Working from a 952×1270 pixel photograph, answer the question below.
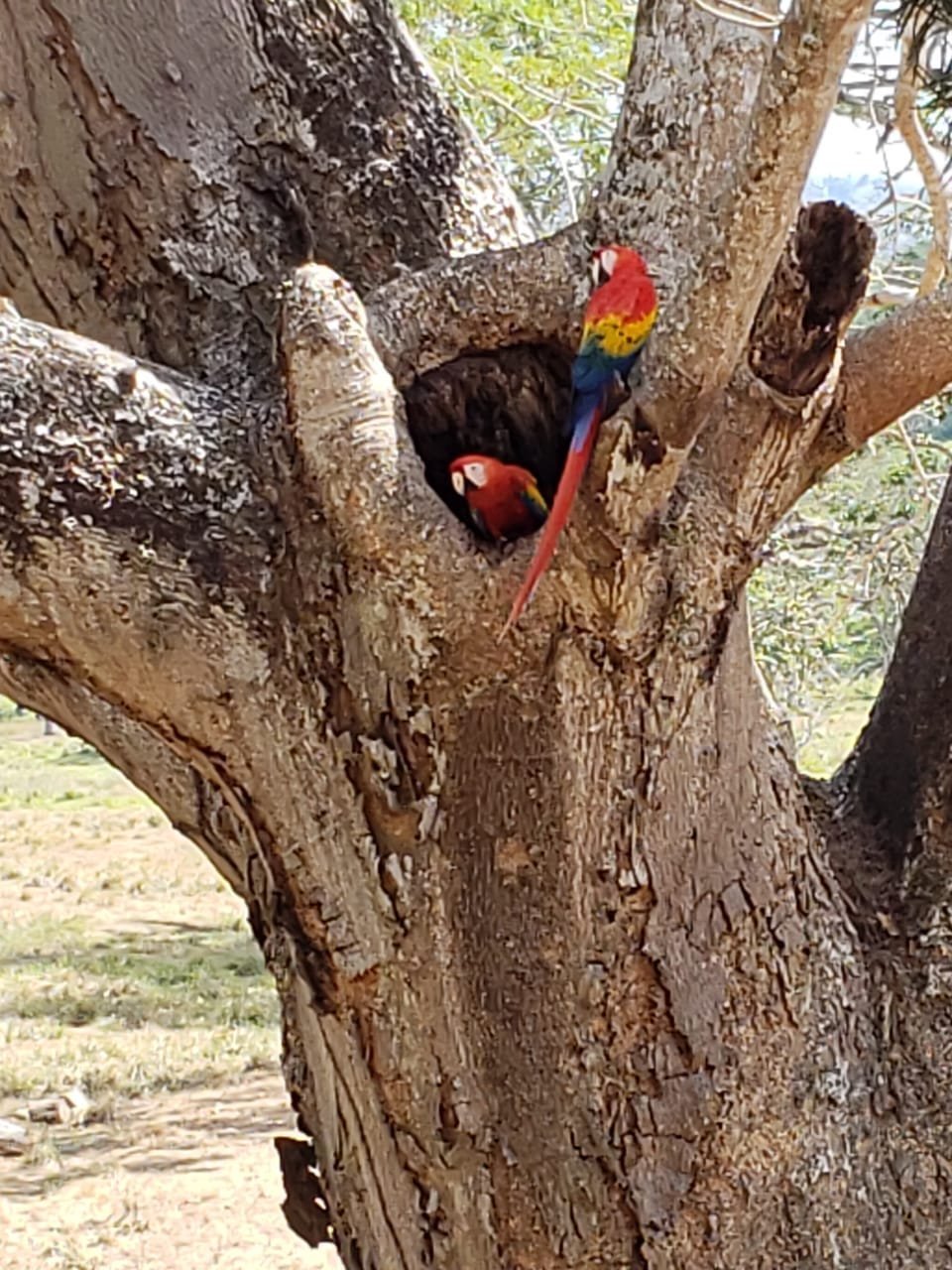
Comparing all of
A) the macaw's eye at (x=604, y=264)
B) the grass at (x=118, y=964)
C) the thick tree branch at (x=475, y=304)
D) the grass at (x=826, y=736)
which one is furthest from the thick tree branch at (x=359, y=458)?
the grass at (x=118, y=964)

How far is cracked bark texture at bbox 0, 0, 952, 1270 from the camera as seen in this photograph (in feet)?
4.40

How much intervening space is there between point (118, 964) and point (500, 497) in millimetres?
7108

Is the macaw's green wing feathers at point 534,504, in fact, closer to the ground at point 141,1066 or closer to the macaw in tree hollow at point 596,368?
the macaw in tree hollow at point 596,368

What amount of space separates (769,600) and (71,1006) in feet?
12.6

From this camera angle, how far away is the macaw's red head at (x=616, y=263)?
1365 millimetres

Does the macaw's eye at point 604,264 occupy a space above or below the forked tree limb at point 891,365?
above

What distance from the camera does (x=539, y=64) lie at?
199 inches

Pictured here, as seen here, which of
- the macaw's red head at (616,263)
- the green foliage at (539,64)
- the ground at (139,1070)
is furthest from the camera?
the green foliage at (539,64)

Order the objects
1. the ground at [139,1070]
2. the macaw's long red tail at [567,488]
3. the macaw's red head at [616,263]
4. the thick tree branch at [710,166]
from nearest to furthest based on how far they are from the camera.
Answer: the thick tree branch at [710,166] → the macaw's long red tail at [567,488] → the macaw's red head at [616,263] → the ground at [139,1070]

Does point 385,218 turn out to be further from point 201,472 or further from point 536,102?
point 536,102

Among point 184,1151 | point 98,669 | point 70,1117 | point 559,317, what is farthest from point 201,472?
point 70,1117

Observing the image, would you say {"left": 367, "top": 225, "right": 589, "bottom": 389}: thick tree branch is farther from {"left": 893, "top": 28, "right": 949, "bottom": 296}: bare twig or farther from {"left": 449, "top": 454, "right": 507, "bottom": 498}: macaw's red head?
{"left": 893, "top": 28, "right": 949, "bottom": 296}: bare twig

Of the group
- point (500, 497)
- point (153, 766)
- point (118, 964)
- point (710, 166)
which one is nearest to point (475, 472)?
point (500, 497)

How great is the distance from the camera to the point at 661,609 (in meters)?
1.35
